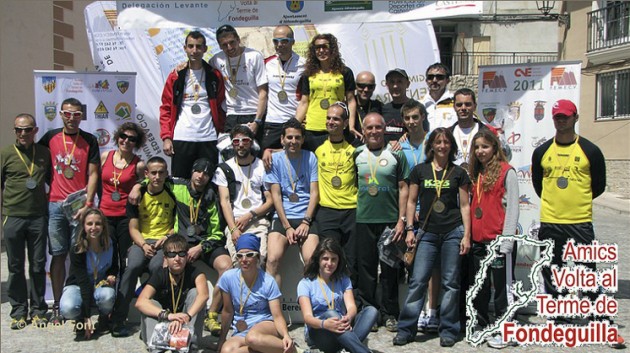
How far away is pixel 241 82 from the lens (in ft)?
22.5

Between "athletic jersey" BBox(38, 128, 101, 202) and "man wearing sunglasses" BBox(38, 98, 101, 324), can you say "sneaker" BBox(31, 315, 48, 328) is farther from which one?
"athletic jersey" BBox(38, 128, 101, 202)

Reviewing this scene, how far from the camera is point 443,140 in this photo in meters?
5.28

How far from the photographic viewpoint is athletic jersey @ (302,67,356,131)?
644cm

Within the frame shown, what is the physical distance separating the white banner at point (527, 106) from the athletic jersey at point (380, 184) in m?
1.98

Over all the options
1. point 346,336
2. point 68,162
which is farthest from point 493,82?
point 68,162

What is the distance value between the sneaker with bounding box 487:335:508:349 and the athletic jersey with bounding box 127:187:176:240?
9.75 feet

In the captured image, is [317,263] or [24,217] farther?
[24,217]

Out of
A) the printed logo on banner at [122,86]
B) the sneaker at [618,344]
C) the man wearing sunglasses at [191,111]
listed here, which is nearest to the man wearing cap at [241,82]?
the man wearing sunglasses at [191,111]

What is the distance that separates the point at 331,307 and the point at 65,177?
2983 mm

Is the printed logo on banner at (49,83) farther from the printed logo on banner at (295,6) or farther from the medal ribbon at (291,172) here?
the printed logo on banner at (295,6)

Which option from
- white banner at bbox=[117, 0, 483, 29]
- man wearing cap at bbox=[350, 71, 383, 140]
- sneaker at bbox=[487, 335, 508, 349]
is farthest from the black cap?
white banner at bbox=[117, 0, 483, 29]

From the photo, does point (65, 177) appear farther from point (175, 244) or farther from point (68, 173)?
point (175, 244)

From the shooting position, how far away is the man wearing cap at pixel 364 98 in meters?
6.57

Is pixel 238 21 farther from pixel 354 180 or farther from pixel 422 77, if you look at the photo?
pixel 354 180
